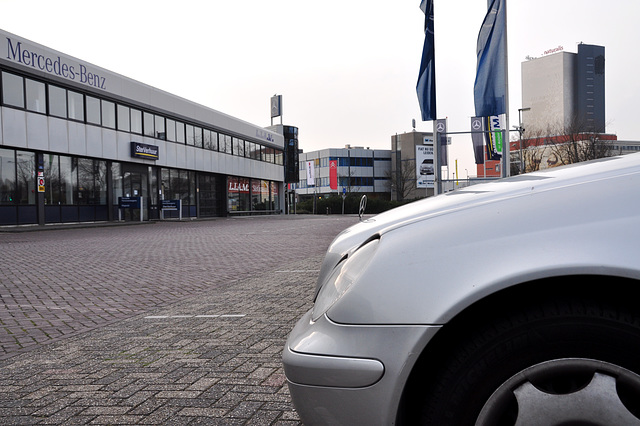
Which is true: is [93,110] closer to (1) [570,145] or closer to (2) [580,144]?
(1) [570,145]

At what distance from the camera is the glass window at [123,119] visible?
2877 centimetres

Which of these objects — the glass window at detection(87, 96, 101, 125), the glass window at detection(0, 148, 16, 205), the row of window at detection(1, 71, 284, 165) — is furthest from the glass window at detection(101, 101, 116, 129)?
the glass window at detection(0, 148, 16, 205)

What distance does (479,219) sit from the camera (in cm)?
152

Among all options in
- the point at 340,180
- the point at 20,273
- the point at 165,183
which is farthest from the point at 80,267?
the point at 340,180

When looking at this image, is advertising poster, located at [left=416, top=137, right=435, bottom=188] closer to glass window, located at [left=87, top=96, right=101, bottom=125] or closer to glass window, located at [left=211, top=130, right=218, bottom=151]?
glass window, located at [left=211, top=130, right=218, bottom=151]

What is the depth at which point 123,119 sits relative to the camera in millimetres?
29062

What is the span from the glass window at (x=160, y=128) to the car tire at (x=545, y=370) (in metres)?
33.2

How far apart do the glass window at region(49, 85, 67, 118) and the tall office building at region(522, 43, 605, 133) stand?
111 m

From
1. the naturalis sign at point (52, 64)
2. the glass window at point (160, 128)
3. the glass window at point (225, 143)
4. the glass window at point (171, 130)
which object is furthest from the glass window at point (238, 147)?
the naturalis sign at point (52, 64)

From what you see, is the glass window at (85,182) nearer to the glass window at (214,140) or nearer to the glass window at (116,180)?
the glass window at (116,180)

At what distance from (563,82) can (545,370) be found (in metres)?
139

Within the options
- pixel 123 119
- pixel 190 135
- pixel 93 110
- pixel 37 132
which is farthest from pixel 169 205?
pixel 37 132

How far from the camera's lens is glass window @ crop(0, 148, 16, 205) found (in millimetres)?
21578

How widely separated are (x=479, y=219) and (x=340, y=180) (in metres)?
88.8
